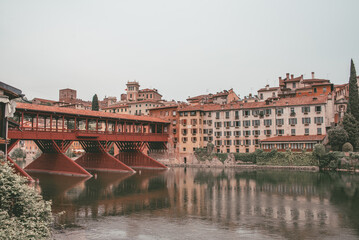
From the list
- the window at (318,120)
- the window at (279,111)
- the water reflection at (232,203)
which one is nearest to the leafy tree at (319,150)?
the window at (318,120)

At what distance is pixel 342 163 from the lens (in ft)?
191

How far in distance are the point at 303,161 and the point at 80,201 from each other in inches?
1823

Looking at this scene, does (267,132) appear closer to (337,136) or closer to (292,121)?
(292,121)

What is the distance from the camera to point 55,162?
56.0 meters

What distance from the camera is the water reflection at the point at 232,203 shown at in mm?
22094

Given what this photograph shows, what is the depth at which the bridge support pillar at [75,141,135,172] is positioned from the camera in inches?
2392

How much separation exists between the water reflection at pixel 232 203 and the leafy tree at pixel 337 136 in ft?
48.6

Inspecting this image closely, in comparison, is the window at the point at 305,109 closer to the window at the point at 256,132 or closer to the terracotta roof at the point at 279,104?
the terracotta roof at the point at 279,104

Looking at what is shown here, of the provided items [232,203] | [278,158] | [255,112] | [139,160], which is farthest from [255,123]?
[232,203]

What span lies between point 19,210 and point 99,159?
5188cm

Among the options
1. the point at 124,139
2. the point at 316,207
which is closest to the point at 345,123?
the point at 316,207

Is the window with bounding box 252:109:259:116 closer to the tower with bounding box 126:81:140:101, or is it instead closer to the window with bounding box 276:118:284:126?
the window with bounding box 276:118:284:126

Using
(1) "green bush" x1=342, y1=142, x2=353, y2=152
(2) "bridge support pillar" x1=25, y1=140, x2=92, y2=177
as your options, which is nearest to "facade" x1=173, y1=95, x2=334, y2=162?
(1) "green bush" x1=342, y1=142, x2=353, y2=152

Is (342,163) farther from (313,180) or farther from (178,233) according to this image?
(178,233)
